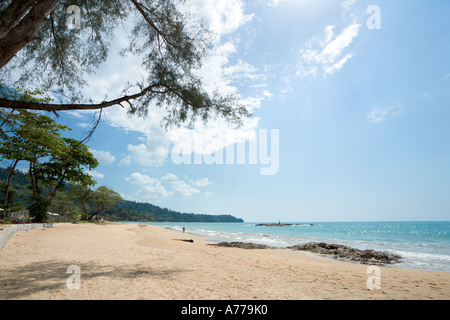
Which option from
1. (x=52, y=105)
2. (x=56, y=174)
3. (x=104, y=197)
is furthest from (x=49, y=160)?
(x=104, y=197)

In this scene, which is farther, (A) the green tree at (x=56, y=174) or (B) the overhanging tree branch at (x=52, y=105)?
(A) the green tree at (x=56, y=174)

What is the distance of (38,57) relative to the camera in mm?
5805

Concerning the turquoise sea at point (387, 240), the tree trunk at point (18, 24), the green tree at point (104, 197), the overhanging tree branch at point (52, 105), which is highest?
the tree trunk at point (18, 24)

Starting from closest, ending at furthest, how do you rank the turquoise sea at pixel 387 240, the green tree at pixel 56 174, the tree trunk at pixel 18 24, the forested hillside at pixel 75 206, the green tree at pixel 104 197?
the tree trunk at pixel 18 24 < the turquoise sea at pixel 387 240 < the green tree at pixel 56 174 < the forested hillside at pixel 75 206 < the green tree at pixel 104 197

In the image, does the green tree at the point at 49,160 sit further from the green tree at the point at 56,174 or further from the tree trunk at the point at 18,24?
the tree trunk at the point at 18,24

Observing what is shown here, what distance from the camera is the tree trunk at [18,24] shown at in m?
3.37

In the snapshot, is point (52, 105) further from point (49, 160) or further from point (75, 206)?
point (75, 206)

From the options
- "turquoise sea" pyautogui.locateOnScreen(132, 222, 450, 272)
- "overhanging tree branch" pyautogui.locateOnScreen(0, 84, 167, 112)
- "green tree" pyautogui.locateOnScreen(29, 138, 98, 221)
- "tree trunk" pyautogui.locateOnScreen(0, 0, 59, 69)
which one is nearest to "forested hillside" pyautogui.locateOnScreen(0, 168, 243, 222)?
"green tree" pyautogui.locateOnScreen(29, 138, 98, 221)

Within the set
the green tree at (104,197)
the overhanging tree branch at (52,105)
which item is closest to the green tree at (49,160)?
the overhanging tree branch at (52,105)

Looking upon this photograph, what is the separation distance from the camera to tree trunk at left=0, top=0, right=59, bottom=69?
133 inches

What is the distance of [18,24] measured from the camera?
358cm

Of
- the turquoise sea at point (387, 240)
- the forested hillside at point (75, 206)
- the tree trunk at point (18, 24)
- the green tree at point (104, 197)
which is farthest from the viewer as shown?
the green tree at point (104, 197)

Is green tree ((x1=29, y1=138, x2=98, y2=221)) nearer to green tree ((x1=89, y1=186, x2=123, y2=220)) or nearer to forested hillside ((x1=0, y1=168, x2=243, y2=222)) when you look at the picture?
forested hillside ((x1=0, y1=168, x2=243, y2=222))
